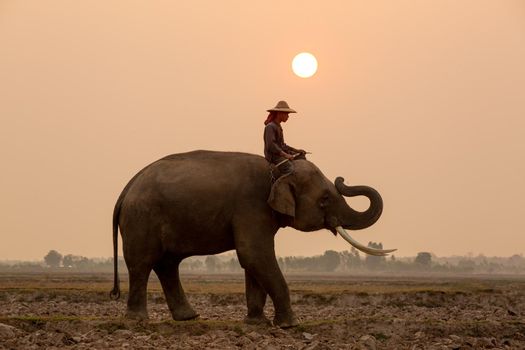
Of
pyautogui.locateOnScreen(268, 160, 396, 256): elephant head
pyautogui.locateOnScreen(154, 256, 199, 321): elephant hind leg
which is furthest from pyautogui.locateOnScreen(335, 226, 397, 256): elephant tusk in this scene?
pyautogui.locateOnScreen(154, 256, 199, 321): elephant hind leg

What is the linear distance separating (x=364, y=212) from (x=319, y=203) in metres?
0.87

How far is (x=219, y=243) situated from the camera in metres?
17.9

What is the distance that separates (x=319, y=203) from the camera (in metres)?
18.0

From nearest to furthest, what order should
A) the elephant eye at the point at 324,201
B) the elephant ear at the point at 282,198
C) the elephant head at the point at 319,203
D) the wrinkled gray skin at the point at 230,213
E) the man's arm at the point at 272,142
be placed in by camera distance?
the elephant ear at the point at 282,198, the elephant head at the point at 319,203, the wrinkled gray skin at the point at 230,213, the man's arm at the point at 272,142, the elephant eye at the point at 324,201

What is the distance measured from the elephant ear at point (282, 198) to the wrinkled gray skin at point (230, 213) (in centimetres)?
2

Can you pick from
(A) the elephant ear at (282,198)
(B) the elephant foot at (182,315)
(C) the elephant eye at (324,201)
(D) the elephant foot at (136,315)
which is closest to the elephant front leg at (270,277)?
(A) the elephant ear at (282,198)

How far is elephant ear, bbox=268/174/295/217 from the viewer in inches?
679

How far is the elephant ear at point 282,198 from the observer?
1725 cm

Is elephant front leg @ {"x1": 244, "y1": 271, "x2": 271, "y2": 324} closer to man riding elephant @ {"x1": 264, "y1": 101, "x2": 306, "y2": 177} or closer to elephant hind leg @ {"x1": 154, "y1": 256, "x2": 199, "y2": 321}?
elephant hind leg @ {"x1": 154, "y1": 256, "x2": 199, "y2": 321}

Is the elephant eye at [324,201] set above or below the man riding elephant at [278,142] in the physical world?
below

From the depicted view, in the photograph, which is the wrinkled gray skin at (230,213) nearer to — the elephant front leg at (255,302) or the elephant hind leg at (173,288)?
the elephant front leg at (255,302)

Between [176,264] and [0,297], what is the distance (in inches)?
827

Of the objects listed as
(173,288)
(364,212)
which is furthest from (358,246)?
(173,288)

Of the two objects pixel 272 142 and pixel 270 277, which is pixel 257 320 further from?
pixel 272 142
